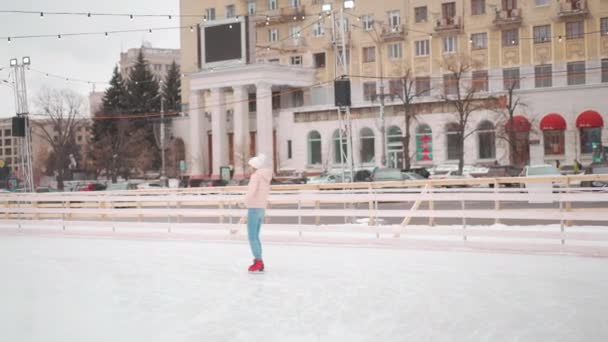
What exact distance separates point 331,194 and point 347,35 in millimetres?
47616

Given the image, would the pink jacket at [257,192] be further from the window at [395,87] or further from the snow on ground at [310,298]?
the window at [395,87]

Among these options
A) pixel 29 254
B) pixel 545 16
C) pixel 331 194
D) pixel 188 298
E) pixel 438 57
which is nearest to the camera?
pixel 188 298

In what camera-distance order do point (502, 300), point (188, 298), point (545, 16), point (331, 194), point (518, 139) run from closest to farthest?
point (502, 300), point (188, 298), point (331, 194), point (518, 139), point (545, 16)

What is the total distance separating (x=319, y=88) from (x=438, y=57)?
34.3 feet

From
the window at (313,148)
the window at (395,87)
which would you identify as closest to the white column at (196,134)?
the window at (313,148)

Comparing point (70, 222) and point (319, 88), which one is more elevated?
point (319, 88)

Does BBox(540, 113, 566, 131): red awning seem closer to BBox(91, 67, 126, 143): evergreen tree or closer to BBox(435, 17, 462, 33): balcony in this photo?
BBox(435, 17, 462, 33): balcony

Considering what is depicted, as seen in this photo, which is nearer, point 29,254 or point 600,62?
point 29,254

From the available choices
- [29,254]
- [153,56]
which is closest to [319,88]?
[29,254]

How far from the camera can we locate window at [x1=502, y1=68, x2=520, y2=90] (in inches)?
2166

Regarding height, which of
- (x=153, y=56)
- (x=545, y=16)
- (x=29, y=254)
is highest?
(x=153, y=56)

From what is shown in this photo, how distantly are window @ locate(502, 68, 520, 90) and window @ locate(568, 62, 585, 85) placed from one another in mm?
3610

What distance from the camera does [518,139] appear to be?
51.7 meters

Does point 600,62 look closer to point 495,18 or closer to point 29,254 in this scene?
point 495,18
